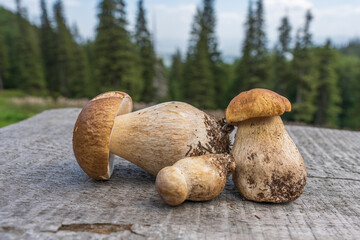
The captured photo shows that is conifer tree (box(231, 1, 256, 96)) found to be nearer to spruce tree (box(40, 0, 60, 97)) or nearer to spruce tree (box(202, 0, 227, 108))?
spruce tree (box(202, 0, 227, 108))

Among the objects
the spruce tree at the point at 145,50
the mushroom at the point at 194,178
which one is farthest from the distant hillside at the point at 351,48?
the mushroom at the point at 194,178

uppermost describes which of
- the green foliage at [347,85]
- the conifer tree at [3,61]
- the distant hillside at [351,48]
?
the distant hillside at [351,48]

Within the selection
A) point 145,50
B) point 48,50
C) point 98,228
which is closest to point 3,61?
point 48,50

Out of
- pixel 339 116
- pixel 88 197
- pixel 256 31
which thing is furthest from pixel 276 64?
pixel 88 197

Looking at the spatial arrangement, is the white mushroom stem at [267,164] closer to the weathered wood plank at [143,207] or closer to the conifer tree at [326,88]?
the weathered wood plank at [143,207]

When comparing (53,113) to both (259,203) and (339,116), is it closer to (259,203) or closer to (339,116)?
(259,203)

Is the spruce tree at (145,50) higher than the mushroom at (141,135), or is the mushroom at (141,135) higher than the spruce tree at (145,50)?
the spruce tree at (145,50)

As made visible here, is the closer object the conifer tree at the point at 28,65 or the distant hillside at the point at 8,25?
the conifer tree at the point at 28,65

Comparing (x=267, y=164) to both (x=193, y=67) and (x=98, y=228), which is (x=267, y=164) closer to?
(x=98, y=228)
